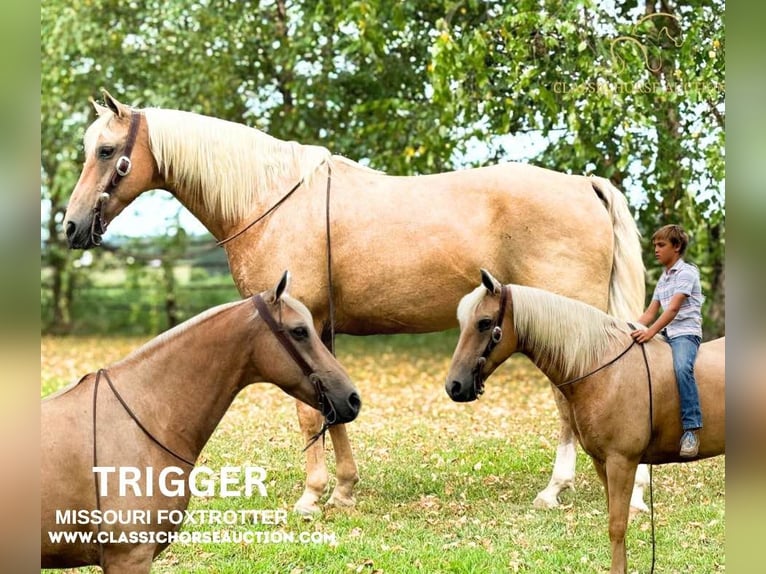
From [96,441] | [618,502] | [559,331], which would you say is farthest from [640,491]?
[96,441]

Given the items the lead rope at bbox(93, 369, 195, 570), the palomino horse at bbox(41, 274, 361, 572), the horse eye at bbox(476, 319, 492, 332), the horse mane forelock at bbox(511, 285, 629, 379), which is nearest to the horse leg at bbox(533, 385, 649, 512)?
the horse mane forelock at bbox(511, 285, 629, 379)

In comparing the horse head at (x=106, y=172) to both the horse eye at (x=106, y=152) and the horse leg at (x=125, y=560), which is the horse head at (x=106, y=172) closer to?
the horse eye at (x=106, y=152)

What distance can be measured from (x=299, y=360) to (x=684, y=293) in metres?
1.75

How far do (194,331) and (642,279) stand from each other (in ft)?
9.57

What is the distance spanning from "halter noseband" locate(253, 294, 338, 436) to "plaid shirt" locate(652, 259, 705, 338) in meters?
1.64

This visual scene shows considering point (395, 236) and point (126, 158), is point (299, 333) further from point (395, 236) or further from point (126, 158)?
point (395, 236)


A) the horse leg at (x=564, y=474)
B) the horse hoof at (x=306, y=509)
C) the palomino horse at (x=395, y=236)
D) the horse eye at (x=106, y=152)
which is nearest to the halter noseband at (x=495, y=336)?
the horse leg at (x=564, y=474)

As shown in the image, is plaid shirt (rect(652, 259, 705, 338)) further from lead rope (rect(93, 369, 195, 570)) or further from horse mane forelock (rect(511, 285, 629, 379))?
lead rope (rect(93, 369, 195, 570))

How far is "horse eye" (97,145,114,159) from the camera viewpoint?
15.0ft

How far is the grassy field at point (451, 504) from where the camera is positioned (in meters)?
4.11

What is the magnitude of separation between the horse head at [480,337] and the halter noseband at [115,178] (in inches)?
80.9

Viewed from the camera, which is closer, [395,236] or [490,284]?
[490,284]

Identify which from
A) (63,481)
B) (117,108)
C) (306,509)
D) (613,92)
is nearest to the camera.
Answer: (63,481)

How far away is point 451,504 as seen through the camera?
4.98 meters
